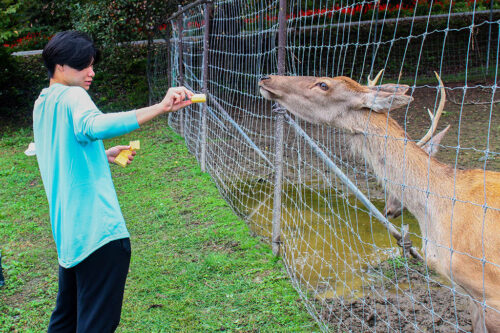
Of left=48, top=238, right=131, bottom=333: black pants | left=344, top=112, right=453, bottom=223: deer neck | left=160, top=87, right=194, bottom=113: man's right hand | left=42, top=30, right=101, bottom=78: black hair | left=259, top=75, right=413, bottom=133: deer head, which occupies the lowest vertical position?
left=48, top=238, right=131, bottom=333: black pants

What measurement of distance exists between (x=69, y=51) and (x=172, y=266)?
102 inches

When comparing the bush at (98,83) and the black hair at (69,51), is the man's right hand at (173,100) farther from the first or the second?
the bush at (98,83)

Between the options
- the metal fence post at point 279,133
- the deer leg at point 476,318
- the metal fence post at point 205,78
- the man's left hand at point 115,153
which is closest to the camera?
the man's left hand at point 115,153

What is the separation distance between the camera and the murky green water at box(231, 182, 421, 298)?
13.3 ft

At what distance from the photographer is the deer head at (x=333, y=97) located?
327 cm

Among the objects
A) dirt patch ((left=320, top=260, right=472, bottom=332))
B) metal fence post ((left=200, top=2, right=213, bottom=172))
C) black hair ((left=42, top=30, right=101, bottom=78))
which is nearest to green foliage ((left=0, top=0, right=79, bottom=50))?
metal fence post ((left=200, top=2, right=213, bottom=172))

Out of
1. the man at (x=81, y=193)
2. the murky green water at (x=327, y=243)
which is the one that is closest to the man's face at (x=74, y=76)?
the man at (x=81, y=193)

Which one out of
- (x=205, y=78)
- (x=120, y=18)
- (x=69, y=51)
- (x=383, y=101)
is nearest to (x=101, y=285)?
(x=69, y=51)

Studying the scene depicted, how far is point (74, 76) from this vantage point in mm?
2451

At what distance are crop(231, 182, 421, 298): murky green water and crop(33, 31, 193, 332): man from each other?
60.2 inches

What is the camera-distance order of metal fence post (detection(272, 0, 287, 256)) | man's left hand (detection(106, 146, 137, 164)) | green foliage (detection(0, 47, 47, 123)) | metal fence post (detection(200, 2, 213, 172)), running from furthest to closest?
1. green foliage (detection(0, 47, 47, 123))
2. metal fence post (detection(200, 2, 213, 172))
3. metal fence post (detection(272, 0, 287, 256))
4. man's left hand (detection(106, 146, 137, 164))

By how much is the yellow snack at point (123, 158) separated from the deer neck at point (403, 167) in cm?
155

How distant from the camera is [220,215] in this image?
5562mm

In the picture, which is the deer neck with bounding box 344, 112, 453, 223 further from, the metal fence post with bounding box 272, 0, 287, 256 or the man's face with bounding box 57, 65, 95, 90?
the man's face with bounding box 57, 65, 95, 90
